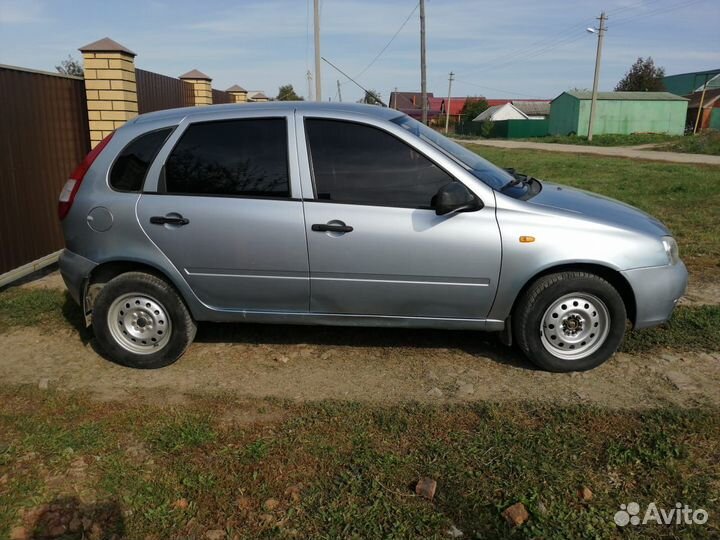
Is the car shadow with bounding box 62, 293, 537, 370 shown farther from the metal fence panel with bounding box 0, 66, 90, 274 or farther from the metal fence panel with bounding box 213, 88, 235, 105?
the metal fence panel with bounding box 213, 88, 235, 105

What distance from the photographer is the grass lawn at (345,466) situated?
2.67 metres

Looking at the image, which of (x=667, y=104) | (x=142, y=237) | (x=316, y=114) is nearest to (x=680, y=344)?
(x=316, y=114)

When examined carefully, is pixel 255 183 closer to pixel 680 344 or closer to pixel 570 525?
pixel 570 525

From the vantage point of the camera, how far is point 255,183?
406cm

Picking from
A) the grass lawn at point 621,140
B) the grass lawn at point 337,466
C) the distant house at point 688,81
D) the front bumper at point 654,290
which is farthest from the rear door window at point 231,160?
the distant house at point 688,81

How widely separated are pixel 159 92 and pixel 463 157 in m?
6.62

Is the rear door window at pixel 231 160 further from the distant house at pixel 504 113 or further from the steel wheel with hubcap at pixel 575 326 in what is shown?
the distant house at pixel 504 113

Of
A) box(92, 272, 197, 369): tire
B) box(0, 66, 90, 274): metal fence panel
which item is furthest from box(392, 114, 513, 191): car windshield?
box(0, 66, 90, 274): metal fence panel

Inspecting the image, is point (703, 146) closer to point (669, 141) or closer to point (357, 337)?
point (669, 141)

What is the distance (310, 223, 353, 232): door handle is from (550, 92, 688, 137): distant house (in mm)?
50359

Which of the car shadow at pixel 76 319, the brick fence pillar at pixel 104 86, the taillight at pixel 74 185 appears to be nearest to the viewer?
the taillight at pixel 74 185

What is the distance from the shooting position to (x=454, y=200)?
3.79 metres

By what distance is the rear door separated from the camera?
3990mm

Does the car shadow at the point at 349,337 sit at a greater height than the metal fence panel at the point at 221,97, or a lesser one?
lesser
